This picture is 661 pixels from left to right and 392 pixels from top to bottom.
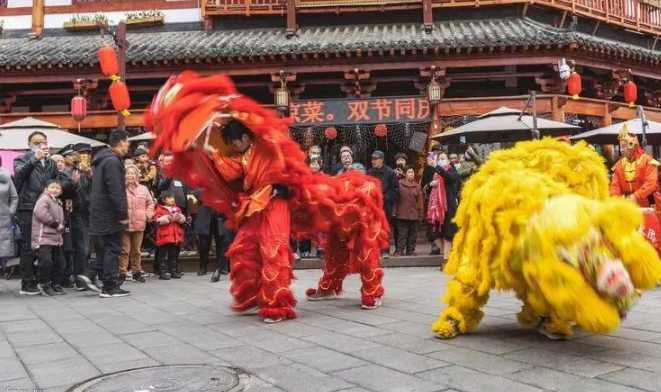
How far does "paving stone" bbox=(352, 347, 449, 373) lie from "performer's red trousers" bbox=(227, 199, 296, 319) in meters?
1.30

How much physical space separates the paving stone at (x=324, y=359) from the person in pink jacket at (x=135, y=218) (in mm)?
5012

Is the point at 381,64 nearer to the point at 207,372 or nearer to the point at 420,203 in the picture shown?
the point at 420,203

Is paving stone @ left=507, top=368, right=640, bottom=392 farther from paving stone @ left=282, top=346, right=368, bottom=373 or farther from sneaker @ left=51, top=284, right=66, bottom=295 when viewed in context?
sneaker @ left=51, top=284, right=66, bottom=295

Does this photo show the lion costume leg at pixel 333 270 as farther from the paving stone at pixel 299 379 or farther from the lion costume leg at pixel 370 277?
the paving stone at pixel 299 379

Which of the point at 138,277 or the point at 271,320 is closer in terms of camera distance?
the point at 271,320

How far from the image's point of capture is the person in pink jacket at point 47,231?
7199 mm

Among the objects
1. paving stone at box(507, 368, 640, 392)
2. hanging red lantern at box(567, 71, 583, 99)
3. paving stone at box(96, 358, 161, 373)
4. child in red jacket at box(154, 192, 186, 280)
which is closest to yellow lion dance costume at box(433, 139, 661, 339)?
paving stone at box(507, 368, 640, 392)

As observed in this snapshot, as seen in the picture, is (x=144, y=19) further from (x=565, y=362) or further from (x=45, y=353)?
(x=565, y=362)

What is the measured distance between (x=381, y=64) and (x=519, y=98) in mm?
2987

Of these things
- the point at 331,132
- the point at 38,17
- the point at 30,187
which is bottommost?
the point at 30,187

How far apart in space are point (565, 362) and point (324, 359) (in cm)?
141

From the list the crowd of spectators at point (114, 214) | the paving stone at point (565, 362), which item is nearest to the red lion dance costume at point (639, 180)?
the crowd of spectators at point (114, 214)

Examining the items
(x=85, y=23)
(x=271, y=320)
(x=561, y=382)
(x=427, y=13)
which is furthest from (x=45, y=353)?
(x=85, y=23)

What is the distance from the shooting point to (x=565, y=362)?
3.56 m
